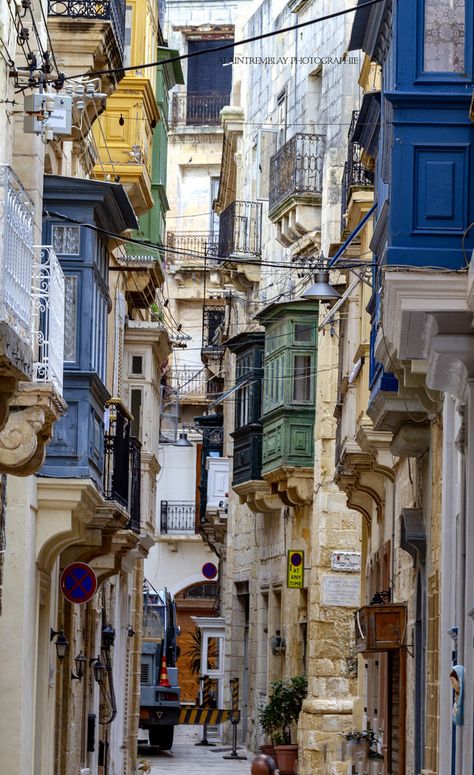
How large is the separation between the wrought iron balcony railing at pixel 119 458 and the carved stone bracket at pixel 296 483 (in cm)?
664

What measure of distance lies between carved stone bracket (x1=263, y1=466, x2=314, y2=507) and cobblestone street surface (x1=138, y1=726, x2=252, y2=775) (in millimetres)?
4913

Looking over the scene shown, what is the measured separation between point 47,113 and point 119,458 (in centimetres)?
764

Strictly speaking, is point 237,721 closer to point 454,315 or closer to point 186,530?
point 186,530

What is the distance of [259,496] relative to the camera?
35.8 meters

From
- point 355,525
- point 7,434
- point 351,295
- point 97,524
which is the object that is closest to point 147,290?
point 355,525

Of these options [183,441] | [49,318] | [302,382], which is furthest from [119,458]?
[183,441]

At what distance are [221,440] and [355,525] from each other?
19.2 metres

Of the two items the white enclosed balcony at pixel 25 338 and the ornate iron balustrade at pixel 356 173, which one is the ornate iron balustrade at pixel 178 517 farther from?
the white enclosed balcony at pixel 25 338

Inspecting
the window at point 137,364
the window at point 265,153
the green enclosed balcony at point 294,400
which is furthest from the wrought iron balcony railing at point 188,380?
the window at point 137,364

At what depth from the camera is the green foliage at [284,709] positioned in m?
30.5

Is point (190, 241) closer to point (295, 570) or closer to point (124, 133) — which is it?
point (295, 570)

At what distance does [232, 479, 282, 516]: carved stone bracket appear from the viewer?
35.5 metres

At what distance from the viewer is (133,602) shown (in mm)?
32562

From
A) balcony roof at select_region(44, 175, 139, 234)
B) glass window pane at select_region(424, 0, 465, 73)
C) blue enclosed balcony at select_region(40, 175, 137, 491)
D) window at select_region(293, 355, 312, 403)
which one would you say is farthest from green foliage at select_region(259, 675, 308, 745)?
glass window pane at select_region(424, 0, 465, 73)
